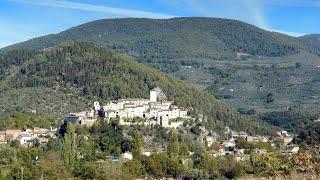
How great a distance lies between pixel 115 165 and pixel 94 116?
1618 centimetres

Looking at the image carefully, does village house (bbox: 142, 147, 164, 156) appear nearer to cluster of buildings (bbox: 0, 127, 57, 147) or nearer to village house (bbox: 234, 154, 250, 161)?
village house (bbox: 234, 154, 250, 161)

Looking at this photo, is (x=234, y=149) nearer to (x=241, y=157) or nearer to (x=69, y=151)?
(x=241, y=157)

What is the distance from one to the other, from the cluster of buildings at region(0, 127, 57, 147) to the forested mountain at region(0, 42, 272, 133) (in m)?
13.8

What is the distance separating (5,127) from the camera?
64188 mm

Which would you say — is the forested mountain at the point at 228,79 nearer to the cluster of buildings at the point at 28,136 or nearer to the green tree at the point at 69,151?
the cluster of buildings at the point at 28,136

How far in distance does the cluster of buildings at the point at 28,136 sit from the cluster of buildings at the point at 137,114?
8.87 feet

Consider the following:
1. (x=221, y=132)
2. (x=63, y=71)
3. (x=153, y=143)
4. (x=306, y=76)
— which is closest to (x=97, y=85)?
(x=63, y=71)

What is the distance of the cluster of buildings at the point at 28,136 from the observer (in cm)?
5894

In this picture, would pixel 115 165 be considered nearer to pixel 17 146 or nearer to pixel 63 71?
pixel 17 146

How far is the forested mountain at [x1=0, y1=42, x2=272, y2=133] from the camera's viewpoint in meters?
80.7

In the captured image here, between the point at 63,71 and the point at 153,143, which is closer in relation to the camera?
the point at 153,143

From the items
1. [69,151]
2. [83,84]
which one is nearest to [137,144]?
[69,151]

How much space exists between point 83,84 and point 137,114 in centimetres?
2162

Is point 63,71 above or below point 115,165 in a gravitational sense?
above
